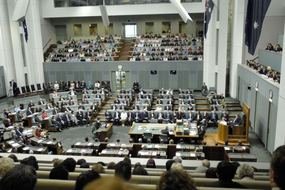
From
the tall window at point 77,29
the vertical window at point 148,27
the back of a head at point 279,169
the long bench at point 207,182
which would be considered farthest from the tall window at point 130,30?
the back of a head at point 279,169

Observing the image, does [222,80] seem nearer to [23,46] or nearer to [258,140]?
[258,140]

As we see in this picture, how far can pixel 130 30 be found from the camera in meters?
34.3

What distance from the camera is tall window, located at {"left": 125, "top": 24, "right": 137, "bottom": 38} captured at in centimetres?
3403

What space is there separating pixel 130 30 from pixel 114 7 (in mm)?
3995

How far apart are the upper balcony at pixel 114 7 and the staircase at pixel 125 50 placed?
3080mm

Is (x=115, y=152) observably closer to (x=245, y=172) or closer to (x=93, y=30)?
(x=245, y=172)

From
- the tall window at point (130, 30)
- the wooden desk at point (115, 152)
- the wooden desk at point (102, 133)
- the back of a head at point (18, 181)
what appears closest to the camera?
the back of a head at point (18, 181)

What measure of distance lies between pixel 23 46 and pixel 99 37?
9104 mm

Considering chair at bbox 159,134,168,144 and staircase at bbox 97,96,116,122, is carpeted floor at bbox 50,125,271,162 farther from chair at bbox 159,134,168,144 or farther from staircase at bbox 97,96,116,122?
chair at bbox 159,134,168,144

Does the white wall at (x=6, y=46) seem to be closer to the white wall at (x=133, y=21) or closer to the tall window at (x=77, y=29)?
the white wall at (x=133, y=21)

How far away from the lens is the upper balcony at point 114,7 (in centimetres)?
2981

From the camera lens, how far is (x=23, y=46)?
85.6ft

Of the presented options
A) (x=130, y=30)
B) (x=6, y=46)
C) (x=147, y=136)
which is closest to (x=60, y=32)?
(x=130, y=30)

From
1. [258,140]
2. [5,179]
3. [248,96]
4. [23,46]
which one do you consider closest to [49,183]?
[5,179]
